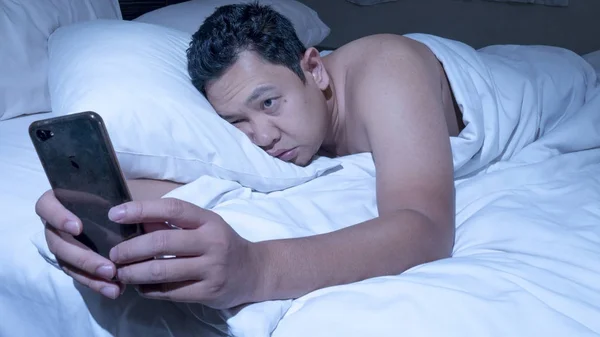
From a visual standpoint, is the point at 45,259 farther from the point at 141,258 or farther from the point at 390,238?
the point at 390,238

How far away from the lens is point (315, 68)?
1.11 m

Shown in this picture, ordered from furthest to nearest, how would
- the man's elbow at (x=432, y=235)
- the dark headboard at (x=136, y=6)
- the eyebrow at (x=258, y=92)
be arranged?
the dark headboard at (x=136, y=6) → the eyebrow at (x=258, y=92) → the man's elbow at (x=432, y=235)

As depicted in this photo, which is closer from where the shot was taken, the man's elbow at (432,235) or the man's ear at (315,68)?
the man's elbow at (432,235)

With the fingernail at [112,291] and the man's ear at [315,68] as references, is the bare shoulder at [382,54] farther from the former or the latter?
the fingernail at [112,291]

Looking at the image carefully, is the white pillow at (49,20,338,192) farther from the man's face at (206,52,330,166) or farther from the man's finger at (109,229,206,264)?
the man's finger at (109,229,206,264)

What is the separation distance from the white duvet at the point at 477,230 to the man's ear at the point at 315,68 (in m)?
0.16

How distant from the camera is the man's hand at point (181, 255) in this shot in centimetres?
57

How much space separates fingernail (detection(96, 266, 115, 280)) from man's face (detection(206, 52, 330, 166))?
0.45 meters

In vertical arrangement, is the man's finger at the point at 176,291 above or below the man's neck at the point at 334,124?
above

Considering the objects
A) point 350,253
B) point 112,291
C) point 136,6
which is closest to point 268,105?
point 350,253

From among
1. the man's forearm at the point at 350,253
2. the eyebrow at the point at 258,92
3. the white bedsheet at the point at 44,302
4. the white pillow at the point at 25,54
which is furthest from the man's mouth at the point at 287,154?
the white pillow at the point at 25,54

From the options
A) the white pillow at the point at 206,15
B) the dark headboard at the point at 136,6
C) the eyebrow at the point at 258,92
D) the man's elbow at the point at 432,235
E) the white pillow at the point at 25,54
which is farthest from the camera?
the dark headboard at the point at 136,6

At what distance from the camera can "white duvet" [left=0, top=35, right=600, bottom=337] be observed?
0.62m

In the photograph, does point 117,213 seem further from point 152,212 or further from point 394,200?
point 394,200
